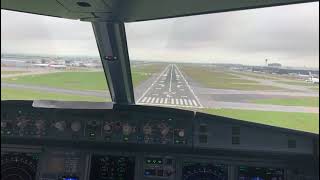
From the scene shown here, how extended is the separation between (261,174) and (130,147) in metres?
1.27

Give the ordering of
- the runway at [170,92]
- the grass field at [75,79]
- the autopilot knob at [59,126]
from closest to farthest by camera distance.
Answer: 1. the runway at [170,92]
2. the grass field at [75,79]
3. the autopilot knob at [59,126]

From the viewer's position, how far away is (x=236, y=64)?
3.22 metres

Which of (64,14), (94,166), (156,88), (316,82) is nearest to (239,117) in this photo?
(156,88)

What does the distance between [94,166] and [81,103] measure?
625 millimetres

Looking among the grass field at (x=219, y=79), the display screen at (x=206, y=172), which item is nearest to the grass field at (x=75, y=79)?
the grass field at (x=219, y=79)

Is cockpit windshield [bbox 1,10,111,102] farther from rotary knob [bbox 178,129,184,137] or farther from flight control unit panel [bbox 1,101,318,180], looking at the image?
rotary knob [bbox 178,129,184,137]

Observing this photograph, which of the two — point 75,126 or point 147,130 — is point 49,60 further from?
point 147,130

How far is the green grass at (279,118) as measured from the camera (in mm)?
3668

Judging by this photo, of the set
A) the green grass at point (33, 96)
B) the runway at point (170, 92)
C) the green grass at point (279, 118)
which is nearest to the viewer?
the green grass at point (279, 118)

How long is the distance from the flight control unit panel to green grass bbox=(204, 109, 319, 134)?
169 mm

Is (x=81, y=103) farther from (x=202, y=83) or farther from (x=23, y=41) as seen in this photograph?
(x=202, y=83)

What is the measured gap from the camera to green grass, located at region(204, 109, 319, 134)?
3.67 meters

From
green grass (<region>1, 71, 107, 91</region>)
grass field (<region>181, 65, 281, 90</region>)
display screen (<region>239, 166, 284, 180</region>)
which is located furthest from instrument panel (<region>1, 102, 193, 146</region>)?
display screen (<region>239, 166, 284, 180</region>)

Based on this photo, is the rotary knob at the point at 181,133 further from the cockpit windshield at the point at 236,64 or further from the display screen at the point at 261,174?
the display screen at the point at 261,174
